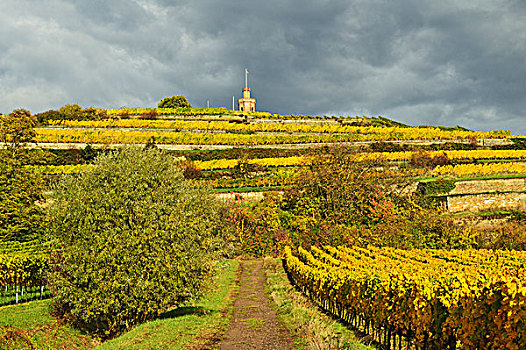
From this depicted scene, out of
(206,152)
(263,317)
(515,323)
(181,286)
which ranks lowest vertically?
(263,317)

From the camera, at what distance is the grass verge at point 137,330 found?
1465 centimetres

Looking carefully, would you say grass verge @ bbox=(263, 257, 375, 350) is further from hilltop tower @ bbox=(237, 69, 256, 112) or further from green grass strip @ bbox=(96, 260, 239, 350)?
hilltop tower @ bbox=(237, 69, 256, 112)

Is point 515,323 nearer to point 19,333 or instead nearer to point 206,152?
point 19,333

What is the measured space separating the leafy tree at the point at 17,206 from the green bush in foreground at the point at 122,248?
15.5 m

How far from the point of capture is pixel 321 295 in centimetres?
2039

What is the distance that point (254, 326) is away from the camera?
55.5 feet

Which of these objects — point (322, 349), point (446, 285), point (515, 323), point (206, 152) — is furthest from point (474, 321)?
point (206, 152)

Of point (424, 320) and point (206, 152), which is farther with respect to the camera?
point (206, 152)

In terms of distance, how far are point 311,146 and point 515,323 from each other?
72.0 metres

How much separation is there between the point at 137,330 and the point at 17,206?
79.7 ft

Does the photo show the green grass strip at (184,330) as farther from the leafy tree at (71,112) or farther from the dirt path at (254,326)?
the leafy tree at (71,112)

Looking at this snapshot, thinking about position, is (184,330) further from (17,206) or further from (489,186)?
(489,186)

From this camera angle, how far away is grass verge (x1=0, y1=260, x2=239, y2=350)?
14.6m

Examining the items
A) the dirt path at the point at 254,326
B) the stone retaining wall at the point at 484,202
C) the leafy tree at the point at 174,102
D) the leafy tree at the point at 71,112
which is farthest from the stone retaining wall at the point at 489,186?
the leafy tree at the point at 174,102
